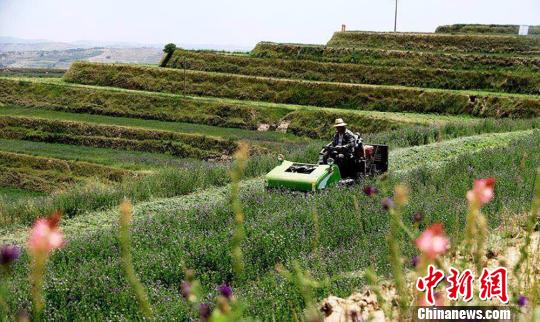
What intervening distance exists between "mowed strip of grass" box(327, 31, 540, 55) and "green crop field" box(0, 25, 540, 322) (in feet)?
0.48

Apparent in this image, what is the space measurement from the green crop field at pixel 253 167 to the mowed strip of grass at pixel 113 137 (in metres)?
0.12

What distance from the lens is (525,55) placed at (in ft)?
148

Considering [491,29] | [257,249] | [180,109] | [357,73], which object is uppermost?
[491,29]

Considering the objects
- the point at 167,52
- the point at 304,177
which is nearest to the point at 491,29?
the point at 167,52

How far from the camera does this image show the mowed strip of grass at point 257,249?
5.77 m

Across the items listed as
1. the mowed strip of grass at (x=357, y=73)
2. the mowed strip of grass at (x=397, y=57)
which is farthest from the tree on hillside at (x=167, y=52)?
the mowed strip of grass at (x=397, y=57)

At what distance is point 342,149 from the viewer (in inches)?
485

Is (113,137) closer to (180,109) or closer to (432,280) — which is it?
(180,109)

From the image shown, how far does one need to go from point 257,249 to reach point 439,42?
46880 millimetres

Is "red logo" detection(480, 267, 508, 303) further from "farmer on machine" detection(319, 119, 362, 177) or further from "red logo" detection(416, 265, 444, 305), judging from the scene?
"farmer on machine" detection(319, 119, 362, 177)

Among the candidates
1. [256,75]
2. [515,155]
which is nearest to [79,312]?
[515,155]

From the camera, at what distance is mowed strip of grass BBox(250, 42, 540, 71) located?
A: 42656mm

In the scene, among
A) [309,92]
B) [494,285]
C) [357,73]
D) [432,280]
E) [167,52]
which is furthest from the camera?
[167,52]

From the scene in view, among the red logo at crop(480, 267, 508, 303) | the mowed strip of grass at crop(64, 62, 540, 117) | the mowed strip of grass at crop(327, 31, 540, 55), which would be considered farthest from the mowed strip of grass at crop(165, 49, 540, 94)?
the red logo at crop(480, 267, 508, 303)
